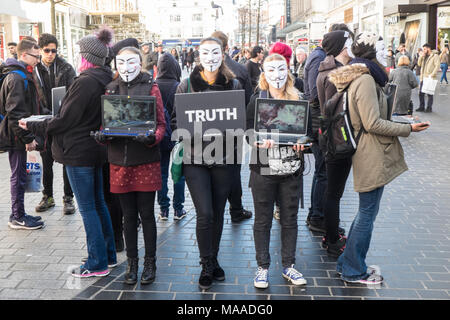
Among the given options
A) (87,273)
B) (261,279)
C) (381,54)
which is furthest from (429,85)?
(87,273)

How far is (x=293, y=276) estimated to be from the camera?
4.54m

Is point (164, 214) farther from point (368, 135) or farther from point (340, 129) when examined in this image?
point (368, 135)

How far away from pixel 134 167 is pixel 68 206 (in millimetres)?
2786

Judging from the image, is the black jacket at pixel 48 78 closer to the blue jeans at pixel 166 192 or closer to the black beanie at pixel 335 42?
the blue jeans at pixel 166 192

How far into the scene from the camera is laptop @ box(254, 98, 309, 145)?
426cm

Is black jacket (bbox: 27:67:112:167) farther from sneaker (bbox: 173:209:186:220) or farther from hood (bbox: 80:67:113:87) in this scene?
sneaker (bbox: 173:209:186:220)

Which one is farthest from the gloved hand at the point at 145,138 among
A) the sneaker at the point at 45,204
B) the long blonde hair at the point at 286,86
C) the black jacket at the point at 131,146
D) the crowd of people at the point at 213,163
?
the sneaker at the point at 45,204

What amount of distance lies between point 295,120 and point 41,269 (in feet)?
9.37

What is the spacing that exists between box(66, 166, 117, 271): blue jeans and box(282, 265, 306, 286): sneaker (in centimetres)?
169

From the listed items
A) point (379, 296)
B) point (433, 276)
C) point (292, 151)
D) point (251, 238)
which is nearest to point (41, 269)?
point (251, 238)

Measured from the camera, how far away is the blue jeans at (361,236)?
4391 millimetres

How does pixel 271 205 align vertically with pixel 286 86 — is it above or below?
below

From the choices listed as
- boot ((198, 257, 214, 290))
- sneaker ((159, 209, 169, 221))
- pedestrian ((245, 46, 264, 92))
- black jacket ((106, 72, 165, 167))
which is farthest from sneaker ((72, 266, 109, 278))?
pedestrian ((245, 46, 264, 92))
